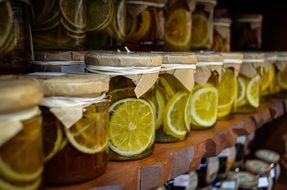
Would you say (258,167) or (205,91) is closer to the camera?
(205,91)

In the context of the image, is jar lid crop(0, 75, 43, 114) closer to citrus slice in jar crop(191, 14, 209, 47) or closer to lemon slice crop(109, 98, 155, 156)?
lemon slice crop(109, 98, 155, 156)

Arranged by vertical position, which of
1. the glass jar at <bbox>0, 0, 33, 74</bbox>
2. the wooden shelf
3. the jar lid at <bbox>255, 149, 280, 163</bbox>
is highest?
the glass jar at <bbox>0, 0, 33, 74</bbox>

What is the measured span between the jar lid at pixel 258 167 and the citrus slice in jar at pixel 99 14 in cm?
68

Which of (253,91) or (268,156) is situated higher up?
(253,91)

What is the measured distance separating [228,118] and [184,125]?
0.24 m

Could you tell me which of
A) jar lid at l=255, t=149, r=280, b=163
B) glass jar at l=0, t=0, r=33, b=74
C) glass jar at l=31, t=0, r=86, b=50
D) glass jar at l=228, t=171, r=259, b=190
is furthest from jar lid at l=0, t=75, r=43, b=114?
jar lid at l=255, t=149, r=280, b=163

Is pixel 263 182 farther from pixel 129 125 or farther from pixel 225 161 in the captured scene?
pixel 129 125

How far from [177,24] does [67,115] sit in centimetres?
48

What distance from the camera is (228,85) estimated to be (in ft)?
2.84

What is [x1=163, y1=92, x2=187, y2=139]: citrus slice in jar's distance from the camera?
0.65 metres

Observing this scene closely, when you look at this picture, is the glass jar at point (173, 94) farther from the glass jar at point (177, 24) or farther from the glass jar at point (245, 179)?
the glass jar at point (245, 179)

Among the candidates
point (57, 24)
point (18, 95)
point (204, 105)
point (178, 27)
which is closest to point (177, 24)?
point (178, 27)

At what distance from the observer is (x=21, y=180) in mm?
382

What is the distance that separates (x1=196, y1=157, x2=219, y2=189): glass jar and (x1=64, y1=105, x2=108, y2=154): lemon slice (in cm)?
48
